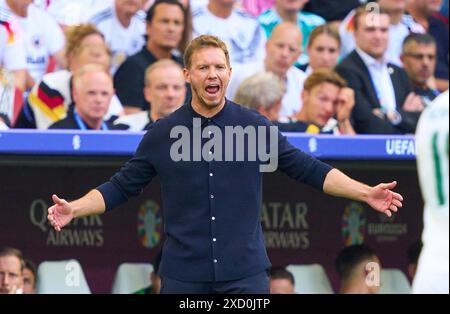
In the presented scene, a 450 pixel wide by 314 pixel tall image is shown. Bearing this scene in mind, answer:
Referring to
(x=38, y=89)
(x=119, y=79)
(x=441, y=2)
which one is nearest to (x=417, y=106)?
(x=441, y=2)

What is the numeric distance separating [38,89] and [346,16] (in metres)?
2.49

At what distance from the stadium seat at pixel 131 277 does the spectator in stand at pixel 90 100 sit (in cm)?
109

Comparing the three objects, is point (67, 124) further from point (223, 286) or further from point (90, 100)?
point (223, 286)

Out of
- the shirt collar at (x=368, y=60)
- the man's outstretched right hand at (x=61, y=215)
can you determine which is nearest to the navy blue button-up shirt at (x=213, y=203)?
the man's outstretched right hand at (x=61, y=215)

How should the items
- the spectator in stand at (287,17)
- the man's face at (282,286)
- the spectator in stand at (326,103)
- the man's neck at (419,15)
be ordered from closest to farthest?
the spectator in stand at (326,103), the man's face at (282,286), the spectator in stand at (287,17), the man's neck at (419,15)

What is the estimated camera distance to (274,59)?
355 inches

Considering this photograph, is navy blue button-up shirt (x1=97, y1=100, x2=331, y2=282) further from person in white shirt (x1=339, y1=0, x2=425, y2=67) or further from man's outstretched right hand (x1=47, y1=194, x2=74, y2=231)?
person in white shirt (x1=339, y1=0, x2=425, y2=67)

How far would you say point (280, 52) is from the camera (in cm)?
901

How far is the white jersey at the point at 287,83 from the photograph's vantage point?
8.84m

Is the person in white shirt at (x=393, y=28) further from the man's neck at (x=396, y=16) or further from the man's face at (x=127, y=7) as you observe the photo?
the man's face at (x=127, y=7)

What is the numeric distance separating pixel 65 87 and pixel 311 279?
2147 mm

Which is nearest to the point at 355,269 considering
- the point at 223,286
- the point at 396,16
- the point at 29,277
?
the point at 396,16
